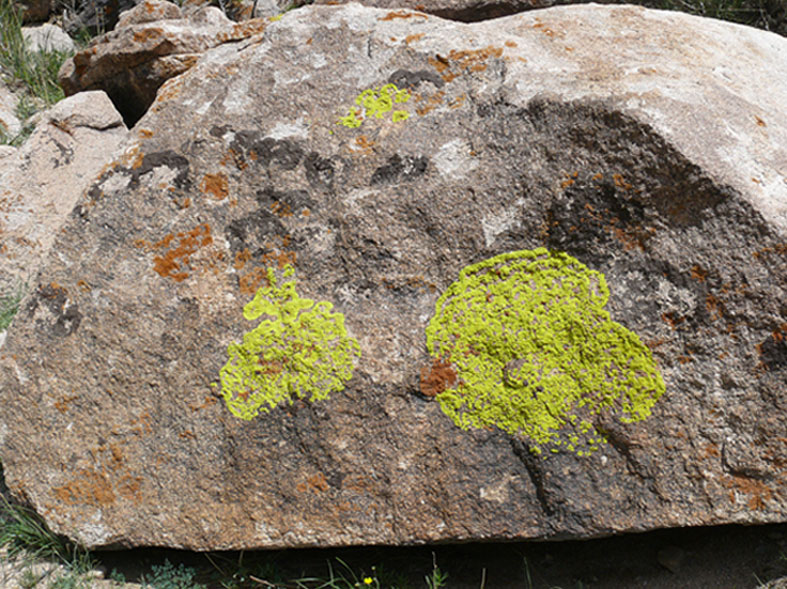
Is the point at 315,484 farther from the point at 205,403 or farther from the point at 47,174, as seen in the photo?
the point at 47,174

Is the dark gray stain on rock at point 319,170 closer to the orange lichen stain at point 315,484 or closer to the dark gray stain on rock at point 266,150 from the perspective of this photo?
the dark gray stain on rock at point 266,150

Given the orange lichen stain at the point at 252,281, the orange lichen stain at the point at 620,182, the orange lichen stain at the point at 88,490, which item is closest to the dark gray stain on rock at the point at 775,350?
the orange lichen stain at the point at 620,182

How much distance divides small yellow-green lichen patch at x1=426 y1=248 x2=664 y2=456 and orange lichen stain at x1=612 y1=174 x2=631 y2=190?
0.27 m

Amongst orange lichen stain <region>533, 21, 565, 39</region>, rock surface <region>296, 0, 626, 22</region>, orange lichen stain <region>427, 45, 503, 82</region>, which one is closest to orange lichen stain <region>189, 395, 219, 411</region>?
orange lichen stain <region>427, 45, 503, 82</region>

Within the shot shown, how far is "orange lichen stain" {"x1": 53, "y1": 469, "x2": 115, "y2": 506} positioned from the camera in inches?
98.6

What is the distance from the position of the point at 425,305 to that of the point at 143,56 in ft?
10.4

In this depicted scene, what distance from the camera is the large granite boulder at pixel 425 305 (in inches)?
84.7

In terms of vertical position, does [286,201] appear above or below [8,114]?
above

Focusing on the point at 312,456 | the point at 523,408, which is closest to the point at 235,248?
the point at 312,456

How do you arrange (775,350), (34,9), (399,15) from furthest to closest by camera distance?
1. (34,9)
2. (399,15)
3. (775,350)

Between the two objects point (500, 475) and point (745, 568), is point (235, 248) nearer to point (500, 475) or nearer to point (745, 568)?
point (500, 475)

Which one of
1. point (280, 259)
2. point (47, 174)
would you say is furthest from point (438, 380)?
point (47, 174)

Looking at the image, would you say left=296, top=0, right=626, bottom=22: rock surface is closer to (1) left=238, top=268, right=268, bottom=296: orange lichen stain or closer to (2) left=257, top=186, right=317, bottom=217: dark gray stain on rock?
(2) left=257, top=186, right=317, bottom=217: dark gray stain on rock

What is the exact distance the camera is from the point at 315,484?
2.36 meters
